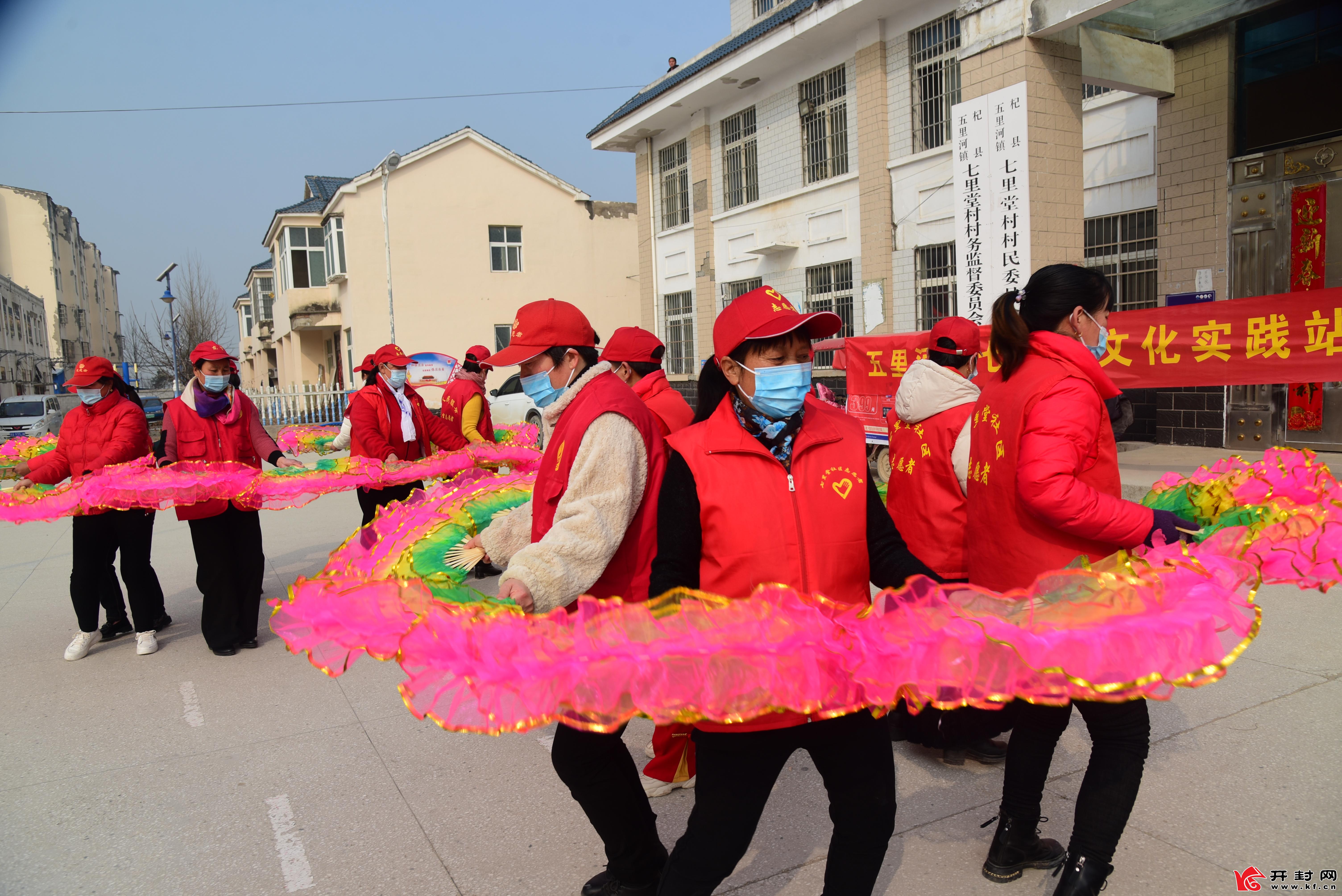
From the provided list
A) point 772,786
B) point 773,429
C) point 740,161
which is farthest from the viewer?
point 740,161

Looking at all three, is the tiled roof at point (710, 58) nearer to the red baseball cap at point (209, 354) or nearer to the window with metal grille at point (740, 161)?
the window with metal grille at point (740, 161)

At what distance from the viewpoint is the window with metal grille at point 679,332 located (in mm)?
21406

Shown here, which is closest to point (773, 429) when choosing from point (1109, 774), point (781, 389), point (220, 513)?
point (781, 389)

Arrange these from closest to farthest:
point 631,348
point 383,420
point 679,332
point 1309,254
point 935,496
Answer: point 935,496, point 631,348, point 383,420, point 1309,254, point 679,332

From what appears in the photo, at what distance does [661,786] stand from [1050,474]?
2164 mm

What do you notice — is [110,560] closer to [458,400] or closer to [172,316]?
[458,400]

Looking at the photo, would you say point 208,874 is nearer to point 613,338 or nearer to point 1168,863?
point 613,338

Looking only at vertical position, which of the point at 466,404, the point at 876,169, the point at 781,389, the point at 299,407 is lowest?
the point at 299,407

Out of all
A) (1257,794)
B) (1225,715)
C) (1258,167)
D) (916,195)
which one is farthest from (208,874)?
(916,195)

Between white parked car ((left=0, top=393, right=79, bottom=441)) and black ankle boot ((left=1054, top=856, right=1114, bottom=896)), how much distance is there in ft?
78.0

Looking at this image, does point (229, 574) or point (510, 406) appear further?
point (510, 406)

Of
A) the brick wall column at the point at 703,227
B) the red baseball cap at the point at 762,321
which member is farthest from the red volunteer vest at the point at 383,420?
the brick wall column at the point at 703,227

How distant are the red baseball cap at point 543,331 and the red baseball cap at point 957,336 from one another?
1.61 m

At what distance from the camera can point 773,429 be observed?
7.43 ft
